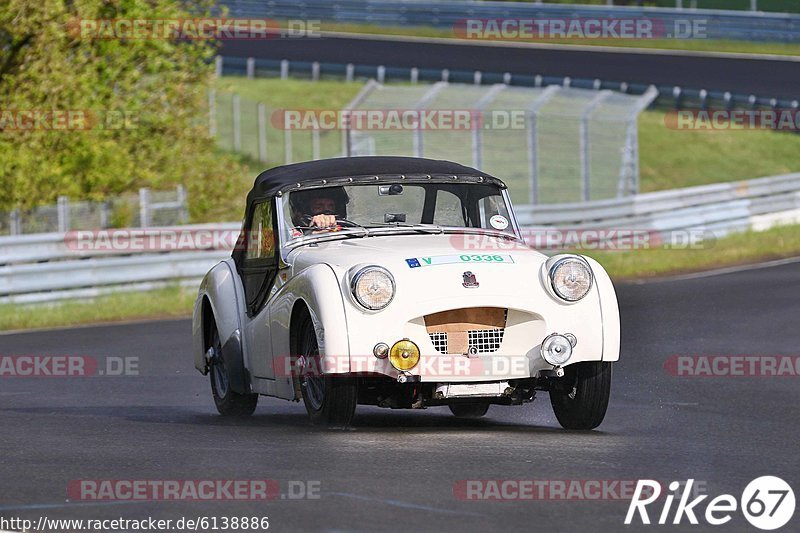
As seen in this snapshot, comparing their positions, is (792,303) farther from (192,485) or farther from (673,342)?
(192,485)

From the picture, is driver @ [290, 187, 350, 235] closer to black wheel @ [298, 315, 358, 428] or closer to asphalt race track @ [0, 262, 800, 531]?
black wheel @ [298, 315, 358, 428]

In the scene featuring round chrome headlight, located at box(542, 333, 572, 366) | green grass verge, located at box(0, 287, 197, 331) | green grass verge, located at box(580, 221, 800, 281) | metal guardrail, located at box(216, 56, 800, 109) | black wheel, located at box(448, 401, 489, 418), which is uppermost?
metal guardrail, located at box(216, 56, 800, 109)

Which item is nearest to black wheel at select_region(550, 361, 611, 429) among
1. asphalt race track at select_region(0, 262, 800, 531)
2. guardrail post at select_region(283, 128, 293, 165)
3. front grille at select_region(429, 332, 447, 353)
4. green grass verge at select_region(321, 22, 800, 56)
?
asphalt race track at select_region(0, 262, 800, 531)

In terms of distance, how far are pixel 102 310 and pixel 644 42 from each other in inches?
1123

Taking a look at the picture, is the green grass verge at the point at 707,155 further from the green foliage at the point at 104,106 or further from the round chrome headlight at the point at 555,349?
the round chrome headlight at the point at 555,349

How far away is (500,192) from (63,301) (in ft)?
36.2

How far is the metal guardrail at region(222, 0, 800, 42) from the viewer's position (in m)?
42.5

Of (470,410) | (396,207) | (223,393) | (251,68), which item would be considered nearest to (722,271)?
(470,410)

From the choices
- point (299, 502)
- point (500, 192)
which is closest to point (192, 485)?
point (299, 502)

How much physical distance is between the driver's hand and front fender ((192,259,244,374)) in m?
0.88

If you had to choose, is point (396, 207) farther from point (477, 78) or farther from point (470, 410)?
point (477, 78)

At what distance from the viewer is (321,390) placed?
887 cm

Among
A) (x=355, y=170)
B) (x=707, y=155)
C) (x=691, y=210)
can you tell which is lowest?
(x=691, y=210)

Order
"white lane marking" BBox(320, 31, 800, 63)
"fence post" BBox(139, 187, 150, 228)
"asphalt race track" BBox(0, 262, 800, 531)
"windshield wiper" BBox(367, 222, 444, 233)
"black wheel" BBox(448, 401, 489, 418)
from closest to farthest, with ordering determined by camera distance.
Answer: "asphalt race track" BBox(0, 262, 800, 531), "windshield wiper" BBox(367, 222, 444, 233), "black wheel" BBox(448, 401, 489, 418), "fence post" BBox(139, 187, 150, 228), "white lane marking" BBox(320, 31, 800, 63)
